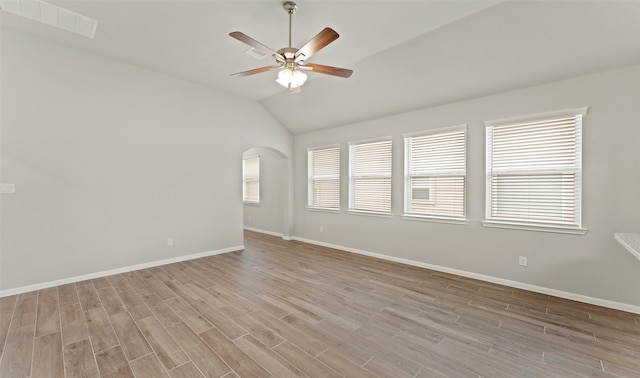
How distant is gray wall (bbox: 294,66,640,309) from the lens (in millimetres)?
2910

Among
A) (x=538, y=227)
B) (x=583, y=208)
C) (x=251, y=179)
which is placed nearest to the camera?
(x=583, y=208)

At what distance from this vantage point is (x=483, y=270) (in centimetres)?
383

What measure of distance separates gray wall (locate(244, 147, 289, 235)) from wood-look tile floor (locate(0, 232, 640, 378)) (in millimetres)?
3267

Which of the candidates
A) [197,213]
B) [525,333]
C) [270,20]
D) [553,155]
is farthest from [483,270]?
[197,213]

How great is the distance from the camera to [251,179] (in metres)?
8.13

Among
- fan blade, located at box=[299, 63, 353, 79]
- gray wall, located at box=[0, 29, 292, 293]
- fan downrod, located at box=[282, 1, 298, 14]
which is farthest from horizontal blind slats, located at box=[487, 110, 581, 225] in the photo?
gray wall, located at box=[0, 29, 292, 293]

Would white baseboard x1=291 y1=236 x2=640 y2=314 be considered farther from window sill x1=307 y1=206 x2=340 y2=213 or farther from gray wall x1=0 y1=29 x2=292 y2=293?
gray wall x1=0 y1=29 x2=292 y2=293

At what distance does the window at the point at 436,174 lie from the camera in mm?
4129

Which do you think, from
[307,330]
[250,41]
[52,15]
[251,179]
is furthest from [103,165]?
[251,179]

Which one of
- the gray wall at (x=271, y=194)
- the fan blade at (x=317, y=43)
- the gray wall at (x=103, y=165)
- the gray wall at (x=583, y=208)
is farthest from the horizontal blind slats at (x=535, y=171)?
the gray wall at (x=103, y=165)

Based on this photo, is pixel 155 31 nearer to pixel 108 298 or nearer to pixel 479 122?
pixel 108 298

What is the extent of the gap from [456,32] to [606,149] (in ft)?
7.16

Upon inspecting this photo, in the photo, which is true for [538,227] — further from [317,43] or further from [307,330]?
[317,43]

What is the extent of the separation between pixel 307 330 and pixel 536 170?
3.49m
